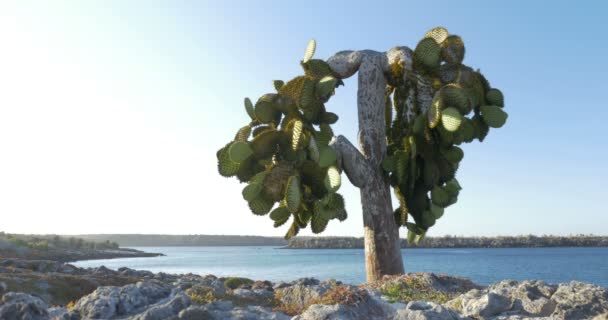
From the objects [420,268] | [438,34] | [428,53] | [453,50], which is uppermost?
[438,34]

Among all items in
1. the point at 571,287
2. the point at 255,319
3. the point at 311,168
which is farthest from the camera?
the point at 311,168

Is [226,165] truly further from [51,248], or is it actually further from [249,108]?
[51,248]

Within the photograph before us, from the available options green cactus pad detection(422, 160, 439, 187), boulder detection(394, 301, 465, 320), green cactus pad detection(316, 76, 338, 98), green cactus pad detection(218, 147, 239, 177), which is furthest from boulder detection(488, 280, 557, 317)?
green cactus pad detection(218, 147, 239, 177)

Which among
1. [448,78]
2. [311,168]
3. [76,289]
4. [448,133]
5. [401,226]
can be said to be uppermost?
[448,78]

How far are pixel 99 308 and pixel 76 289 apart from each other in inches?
329

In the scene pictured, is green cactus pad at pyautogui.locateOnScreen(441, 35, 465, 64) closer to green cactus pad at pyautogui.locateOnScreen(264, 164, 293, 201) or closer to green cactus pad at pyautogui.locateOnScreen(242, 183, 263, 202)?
green cactus pad at pyautogui.locateOnScreen(264, 164, 293, 201)

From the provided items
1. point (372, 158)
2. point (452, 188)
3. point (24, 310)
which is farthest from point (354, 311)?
point (452, 188)

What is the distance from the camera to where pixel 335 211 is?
1477cm

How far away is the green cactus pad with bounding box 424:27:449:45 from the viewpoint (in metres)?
16.5

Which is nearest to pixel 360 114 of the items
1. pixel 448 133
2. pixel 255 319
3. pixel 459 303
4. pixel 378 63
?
pixel 378 63

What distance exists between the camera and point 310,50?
16625 millimetres

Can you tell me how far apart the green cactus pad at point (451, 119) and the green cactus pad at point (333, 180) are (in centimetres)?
329

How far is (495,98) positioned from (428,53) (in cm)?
253

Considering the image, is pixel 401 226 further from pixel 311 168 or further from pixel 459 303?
pixel 459 303
